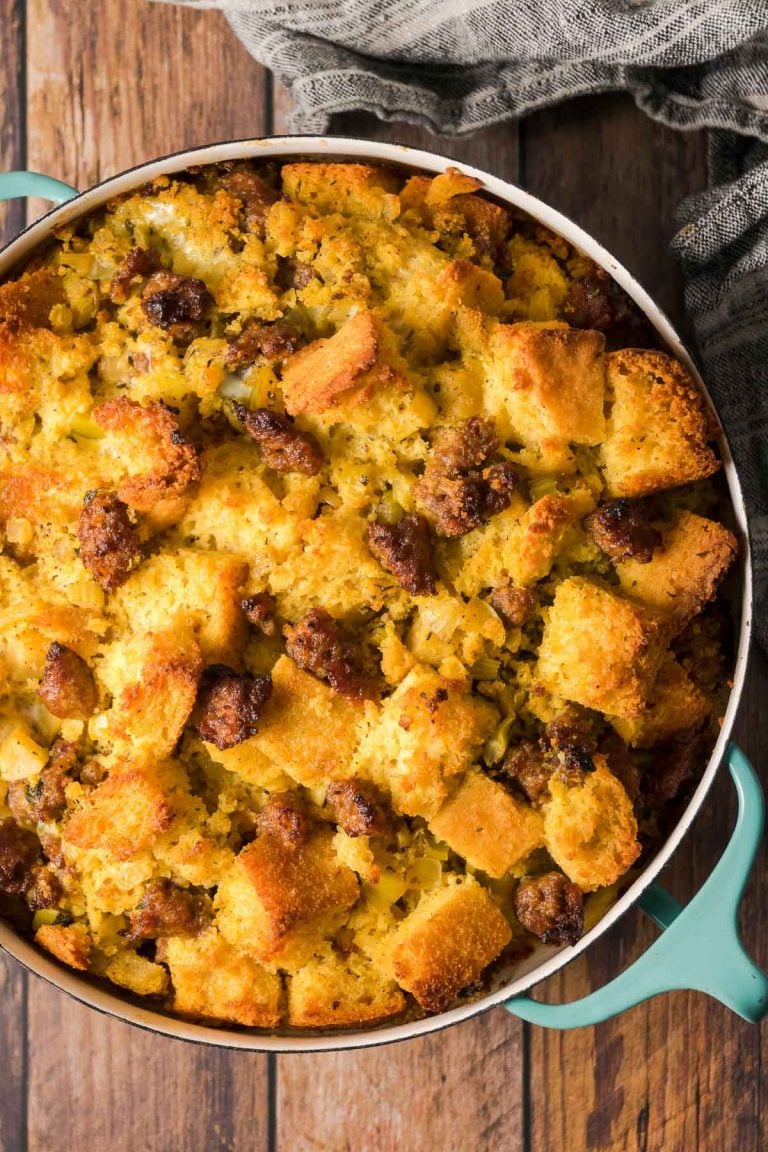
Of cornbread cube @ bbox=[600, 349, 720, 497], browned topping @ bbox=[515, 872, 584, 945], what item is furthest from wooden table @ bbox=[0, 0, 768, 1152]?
cornbread cube @ bbox=[600, 349, 720, 497]

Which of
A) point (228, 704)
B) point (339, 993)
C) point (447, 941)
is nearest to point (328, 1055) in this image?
point (339, 993)

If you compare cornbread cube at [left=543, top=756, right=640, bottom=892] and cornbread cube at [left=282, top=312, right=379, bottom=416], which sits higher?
cornbread cube at [left=282, top=312, right=379, bottom=416]

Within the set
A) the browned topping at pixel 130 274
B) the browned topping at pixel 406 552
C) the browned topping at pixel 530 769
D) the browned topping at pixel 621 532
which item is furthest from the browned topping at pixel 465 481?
the browned topping at pixel 130 274

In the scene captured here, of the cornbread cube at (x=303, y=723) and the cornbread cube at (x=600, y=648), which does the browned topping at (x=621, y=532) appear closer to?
the cornbread cube at (x=600, y=648)

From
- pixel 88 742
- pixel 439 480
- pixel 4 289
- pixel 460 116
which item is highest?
pixel 460 116

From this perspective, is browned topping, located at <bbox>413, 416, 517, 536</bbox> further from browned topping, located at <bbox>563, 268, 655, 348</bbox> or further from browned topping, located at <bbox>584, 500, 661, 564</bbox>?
browned topping, located at <bbox>563, 268, 655, 348</bbox>

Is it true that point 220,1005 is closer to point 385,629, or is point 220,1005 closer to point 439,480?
point 385,629

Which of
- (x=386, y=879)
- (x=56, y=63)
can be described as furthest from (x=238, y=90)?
(x=386, y=879)
